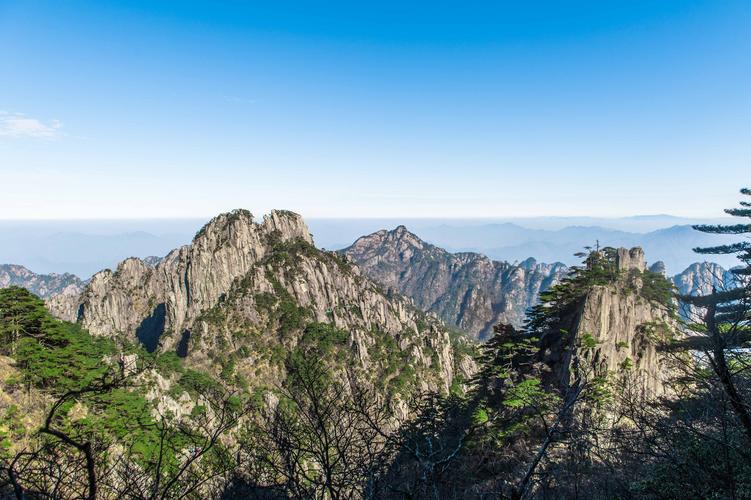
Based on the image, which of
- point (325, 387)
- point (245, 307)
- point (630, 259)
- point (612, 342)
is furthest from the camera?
point (245, 307)

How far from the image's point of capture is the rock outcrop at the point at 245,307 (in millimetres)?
82562

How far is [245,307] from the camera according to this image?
8956 cm

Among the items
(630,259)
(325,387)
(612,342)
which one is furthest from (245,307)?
(325,387)

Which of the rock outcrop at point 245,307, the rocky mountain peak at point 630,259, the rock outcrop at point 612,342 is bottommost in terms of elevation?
the rock outcrop at point 245,307

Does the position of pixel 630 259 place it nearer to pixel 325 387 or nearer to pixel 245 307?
pixel 325 387

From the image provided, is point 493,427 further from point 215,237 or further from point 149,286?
point 149,286

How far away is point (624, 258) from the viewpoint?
66938mm

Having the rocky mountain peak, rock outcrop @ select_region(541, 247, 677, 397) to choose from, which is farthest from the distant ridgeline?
the rocky mountain peak

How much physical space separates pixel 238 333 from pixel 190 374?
60.0 feet

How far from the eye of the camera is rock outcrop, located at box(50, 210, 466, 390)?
271 feet

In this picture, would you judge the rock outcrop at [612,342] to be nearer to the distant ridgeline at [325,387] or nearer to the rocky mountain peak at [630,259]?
the distant ridgeline at [325,387]

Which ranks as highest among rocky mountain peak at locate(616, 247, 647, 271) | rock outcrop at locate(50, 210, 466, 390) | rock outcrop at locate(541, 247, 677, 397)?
rocky mountain peak at locate(616, 247, 647, 271)

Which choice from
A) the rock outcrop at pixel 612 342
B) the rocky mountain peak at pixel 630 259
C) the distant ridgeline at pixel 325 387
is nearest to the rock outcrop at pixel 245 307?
the distant ridgeline at pixel 325 387

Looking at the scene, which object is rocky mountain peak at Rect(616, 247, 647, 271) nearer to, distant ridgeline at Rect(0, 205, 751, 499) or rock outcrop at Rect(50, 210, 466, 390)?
distant ridgeline at Rect(0, 205, 751, 499)
